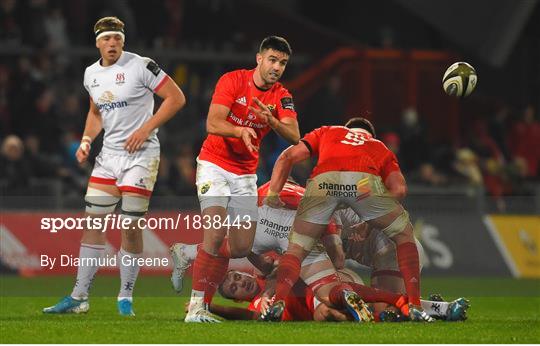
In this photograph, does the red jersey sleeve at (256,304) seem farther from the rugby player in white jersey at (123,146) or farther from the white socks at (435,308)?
the white socks at (435,308)

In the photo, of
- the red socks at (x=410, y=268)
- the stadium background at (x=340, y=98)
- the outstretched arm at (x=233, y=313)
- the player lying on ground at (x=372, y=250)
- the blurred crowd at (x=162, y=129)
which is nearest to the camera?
the red socks at (x=410, y=268)

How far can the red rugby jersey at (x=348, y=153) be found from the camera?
12.1m

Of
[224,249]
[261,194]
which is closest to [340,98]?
[261,194]

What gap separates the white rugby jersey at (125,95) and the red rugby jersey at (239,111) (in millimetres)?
675

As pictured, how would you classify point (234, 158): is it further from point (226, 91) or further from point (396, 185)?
point (396, 185)

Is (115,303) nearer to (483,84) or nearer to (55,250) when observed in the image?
(55,250)

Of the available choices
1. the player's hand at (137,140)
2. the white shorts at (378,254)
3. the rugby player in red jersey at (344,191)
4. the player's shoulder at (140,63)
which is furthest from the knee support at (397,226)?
the player's shoulder at (140,63)

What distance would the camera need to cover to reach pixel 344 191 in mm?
12039

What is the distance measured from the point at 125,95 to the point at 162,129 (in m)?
10.1

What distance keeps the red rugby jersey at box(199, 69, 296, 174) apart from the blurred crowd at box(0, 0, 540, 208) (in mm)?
7392

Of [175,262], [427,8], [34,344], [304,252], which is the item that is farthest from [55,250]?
[427,8]

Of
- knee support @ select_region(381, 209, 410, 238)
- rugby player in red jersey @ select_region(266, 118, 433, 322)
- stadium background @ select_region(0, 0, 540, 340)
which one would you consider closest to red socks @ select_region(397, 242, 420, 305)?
rugby player in red jersey @ select_region(266, 118, 433, 322)

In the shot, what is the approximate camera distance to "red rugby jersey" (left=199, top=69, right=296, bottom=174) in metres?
12.1

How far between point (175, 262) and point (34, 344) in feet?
9.55
